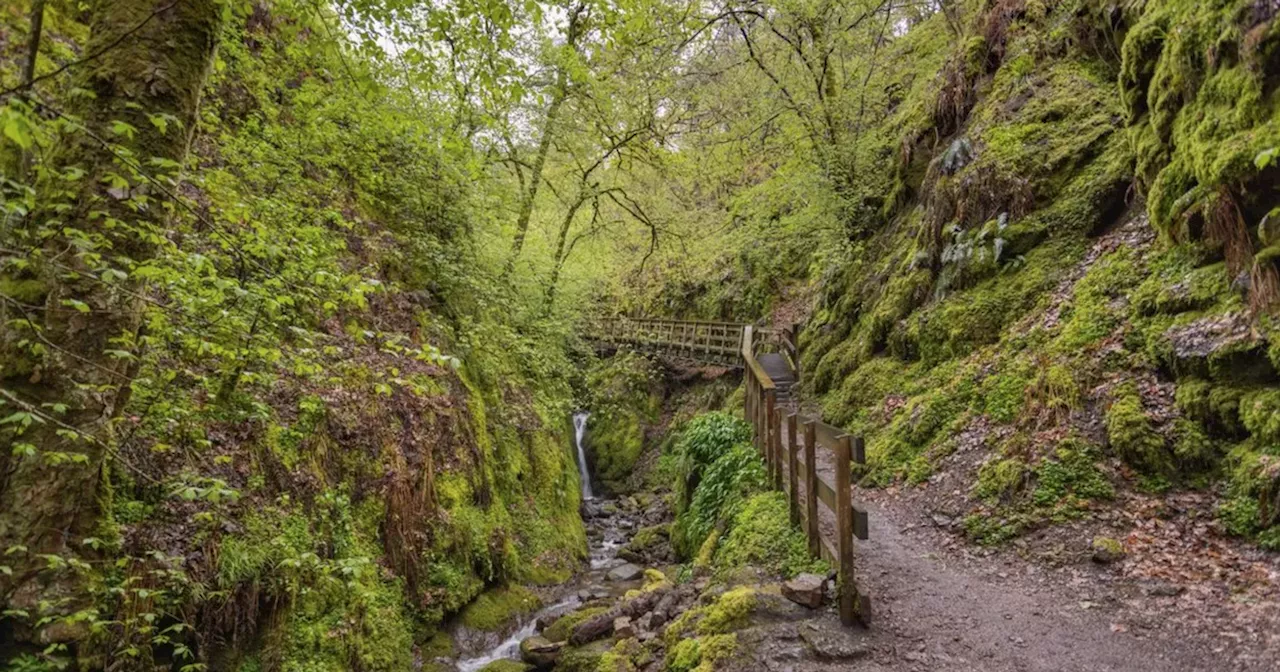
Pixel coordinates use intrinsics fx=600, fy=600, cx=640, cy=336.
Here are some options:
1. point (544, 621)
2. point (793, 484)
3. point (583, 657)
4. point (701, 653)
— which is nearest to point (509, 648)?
point (544, 621)

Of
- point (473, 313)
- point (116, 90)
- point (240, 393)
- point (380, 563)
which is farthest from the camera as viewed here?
point (473, 313)

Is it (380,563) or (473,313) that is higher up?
(473,313)

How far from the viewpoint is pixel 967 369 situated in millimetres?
8383

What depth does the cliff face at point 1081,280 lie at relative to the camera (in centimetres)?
533

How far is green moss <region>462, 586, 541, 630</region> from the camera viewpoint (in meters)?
7.99

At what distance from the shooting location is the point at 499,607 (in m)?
8.44

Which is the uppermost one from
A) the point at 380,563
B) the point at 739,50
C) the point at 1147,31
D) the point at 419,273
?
the point at 739,50

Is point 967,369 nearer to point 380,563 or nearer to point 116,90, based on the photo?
point 380,563

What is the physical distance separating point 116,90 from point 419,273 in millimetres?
8430

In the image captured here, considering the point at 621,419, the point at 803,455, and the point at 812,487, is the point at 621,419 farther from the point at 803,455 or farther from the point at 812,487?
the point at 812,487

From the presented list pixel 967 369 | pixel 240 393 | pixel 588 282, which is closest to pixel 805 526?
pixel 967 369

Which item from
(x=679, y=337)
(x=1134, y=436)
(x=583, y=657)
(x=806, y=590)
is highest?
(x=679, y=337)

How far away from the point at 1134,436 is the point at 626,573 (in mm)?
7401

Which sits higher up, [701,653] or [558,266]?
[558,266]
